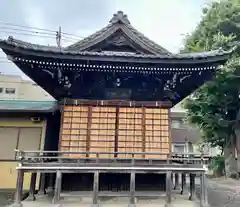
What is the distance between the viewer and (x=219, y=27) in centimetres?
1256

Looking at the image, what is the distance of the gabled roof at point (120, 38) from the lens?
7.43 m

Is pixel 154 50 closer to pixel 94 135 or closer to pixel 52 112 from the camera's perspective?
pixel 94 135

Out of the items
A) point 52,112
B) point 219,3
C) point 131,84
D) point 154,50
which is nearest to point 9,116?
point 52,112

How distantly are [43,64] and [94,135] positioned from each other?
249 centimetres

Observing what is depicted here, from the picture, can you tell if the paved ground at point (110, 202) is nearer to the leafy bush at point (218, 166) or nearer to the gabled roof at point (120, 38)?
the gabled roof at point (120, 38)

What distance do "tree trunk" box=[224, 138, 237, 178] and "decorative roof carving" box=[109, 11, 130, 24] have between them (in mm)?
9909

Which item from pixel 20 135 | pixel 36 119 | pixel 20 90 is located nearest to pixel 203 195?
pixel 36 119

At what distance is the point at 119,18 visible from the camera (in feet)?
25.1

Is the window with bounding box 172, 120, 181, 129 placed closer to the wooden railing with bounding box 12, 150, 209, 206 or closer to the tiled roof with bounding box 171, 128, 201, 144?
the tiled roof with bounding box 171, 128, 201, 144

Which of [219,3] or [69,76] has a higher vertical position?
[219,3]

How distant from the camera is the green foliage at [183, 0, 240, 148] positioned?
38.8 feet

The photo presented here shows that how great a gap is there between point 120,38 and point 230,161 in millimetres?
10132

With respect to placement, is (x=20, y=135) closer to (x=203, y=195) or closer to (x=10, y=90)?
(x=203, y=195)

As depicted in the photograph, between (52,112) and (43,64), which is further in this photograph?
(52,112)
